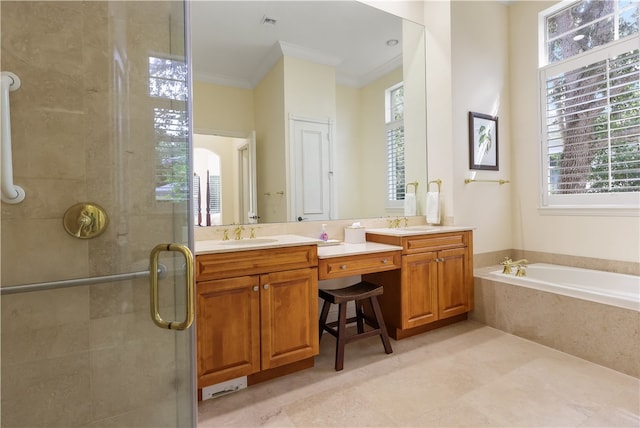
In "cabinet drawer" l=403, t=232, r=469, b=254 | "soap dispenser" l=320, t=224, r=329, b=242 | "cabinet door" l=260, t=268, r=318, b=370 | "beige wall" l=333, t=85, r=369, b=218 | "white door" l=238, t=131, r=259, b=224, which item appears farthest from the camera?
"beige wall" l=333, t=85, r=369, b=218

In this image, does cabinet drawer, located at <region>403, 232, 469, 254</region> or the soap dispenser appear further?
the soap dispenser

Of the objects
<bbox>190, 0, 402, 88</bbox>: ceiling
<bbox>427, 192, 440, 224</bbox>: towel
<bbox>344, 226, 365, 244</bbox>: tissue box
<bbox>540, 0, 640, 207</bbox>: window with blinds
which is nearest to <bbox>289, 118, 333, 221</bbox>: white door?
<bbox>344, 226, 365, 244</bbox>: tissue box

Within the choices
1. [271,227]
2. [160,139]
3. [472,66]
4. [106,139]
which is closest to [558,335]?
[271,227]

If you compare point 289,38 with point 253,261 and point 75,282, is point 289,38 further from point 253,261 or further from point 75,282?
point 75,282

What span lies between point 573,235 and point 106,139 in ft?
12.0

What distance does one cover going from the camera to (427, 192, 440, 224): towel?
2926 millimetres

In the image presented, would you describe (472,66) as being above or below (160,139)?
above

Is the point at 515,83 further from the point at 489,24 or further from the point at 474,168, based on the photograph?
the point at 474,168

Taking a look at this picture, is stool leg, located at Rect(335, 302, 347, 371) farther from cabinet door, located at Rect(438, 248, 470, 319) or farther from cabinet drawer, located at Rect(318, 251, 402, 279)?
cabinet door, located at Rect(438, 248, 470, 319)

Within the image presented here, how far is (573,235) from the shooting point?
2.90m

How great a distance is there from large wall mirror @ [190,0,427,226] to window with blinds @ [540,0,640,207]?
1270mm

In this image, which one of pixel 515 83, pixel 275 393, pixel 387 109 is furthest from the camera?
pixel 515 83

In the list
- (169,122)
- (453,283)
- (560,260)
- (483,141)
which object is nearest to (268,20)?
(169,122)

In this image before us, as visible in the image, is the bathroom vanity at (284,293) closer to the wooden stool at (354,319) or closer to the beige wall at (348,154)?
the wooden stool at (354,319)
